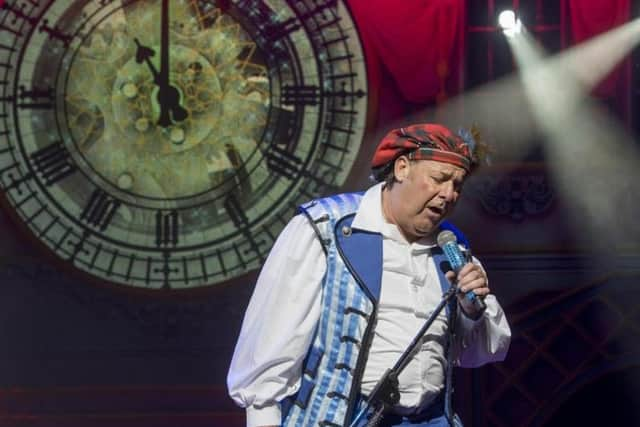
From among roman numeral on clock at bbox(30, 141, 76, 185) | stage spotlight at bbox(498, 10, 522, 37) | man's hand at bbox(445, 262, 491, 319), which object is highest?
stage spotlight at bbox(498, 10, 522, 37)

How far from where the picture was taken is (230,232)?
5.57 m

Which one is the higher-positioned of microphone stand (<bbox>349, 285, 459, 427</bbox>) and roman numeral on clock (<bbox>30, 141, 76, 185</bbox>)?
roman numeral on clock (<bbox>30, 141, 76, 185</bbox>)

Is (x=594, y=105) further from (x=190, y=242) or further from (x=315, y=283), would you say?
(x=315, y=283)

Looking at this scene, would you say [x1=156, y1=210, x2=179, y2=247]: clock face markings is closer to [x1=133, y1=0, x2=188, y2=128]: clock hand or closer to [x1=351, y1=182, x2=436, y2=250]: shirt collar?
[x1=133, y1=0, x2=188, y2=128]: clock hand

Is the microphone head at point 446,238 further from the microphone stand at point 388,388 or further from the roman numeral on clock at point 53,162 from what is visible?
the roman numeral on clock at point 53,162

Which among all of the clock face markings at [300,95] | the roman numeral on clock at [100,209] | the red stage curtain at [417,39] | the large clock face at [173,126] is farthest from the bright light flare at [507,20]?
the roman numeral on clock at [100,209]

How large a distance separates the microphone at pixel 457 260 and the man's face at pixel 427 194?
0.19ft

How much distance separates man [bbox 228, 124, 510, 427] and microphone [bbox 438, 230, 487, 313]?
19mm

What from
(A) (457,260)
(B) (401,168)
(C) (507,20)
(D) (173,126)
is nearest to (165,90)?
(D) (173,126)

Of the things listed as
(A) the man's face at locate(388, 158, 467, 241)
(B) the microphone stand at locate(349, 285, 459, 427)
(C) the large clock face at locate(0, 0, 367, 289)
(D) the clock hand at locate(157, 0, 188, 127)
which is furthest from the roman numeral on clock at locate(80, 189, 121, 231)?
(B) the microphone stand at locate(349, 285, 459, 427)

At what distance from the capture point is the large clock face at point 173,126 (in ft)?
18.0

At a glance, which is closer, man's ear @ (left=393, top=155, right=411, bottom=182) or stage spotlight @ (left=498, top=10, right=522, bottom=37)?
man's ear @ (left=393, top=155, right=411, bottom=182)

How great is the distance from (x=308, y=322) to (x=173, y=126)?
8.91 ft

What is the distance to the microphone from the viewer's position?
9.61ft
